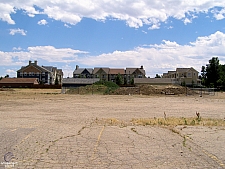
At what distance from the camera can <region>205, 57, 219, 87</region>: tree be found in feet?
261

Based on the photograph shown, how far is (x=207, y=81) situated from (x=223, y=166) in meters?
81.3

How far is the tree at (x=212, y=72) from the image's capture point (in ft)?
261

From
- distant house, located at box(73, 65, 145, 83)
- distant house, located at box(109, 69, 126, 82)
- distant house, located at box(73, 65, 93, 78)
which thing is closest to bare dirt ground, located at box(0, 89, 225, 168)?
distant house, located at box(73, 65, 145, 83)

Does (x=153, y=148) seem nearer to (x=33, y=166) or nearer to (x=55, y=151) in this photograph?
(x=55, y=151)

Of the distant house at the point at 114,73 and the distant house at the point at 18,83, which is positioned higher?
the distant house at the point at 114,73

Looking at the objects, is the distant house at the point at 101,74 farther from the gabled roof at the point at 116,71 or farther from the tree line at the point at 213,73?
the tree line at the point at 213,73

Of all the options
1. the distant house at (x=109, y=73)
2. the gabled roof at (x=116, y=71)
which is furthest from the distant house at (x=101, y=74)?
the gabled roof at (x=116, y=71)

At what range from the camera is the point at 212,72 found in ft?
263

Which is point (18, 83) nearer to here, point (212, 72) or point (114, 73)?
point (114, 73)

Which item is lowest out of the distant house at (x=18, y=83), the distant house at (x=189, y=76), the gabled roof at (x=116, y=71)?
the distant house at (x=18, y=83)

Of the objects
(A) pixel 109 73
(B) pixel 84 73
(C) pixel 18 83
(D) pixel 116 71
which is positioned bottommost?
(C) pixel 18 83

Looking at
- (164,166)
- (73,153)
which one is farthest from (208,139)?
(73,153)

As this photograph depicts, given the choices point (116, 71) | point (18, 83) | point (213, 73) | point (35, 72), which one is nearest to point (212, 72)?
point (213, 73)

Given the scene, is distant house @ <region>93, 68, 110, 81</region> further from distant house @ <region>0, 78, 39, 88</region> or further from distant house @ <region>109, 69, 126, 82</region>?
distant house @ <region>0, 78, 39, 88</region>
